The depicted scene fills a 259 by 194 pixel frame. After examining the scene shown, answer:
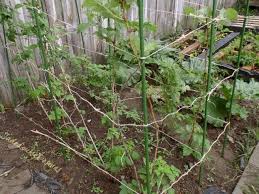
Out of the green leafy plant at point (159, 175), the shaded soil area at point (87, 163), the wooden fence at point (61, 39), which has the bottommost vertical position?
the shaded soil area at point (87, 163)

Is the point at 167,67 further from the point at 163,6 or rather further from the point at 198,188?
the point at 163,6

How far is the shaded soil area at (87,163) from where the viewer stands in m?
2.42

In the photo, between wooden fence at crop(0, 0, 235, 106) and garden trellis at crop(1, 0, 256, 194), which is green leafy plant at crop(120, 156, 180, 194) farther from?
wooden fence at crop(0, 0, 235, 106)

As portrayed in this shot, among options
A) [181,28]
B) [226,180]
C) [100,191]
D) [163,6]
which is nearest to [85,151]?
[100,191]

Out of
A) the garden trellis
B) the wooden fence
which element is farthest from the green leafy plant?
the wooden fence

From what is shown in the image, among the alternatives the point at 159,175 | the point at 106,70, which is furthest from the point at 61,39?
→ the point at 159,175

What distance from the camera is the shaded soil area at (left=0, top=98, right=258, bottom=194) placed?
2.42 meters

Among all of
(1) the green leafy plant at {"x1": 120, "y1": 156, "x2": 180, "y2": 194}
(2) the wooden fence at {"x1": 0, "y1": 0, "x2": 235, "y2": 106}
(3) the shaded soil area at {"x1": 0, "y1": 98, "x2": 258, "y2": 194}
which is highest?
(2) the wooden fence at {"x1": 0, "y1": 0, "x2": 235, "y2": 106}

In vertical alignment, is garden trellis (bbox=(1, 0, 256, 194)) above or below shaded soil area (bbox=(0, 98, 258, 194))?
above

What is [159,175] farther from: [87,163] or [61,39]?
[61,39]

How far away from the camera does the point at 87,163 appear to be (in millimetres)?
2582

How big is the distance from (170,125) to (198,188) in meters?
0.65

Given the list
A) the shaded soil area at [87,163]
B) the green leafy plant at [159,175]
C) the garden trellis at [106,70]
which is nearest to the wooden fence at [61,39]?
the garden trellis at [106,70]

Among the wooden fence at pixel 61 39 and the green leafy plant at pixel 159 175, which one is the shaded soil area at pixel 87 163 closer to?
the green leafy plant at pixel 159 175
